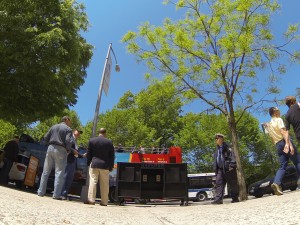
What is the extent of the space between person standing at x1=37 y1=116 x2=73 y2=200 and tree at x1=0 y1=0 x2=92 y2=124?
23.2 ft

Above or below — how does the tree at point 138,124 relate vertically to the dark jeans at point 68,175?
above

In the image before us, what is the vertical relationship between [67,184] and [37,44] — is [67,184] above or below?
below

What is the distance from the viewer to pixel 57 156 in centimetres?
797

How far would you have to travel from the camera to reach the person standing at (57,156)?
7.91 meters

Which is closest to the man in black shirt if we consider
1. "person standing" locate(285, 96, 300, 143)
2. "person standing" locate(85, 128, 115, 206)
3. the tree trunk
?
"person standing" locate(285, 96, 300, 143)

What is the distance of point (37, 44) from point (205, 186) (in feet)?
83.6

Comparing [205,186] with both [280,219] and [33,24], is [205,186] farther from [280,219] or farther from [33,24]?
[280,219]

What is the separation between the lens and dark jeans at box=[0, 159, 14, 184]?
10637mm

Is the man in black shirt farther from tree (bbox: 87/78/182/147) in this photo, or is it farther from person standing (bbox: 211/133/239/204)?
tree (bbox: 87/78/182/147)

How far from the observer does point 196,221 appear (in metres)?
4.96

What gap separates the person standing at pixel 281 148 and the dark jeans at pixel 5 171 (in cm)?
810

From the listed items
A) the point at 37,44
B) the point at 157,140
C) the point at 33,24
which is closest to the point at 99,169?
the point at 37,44

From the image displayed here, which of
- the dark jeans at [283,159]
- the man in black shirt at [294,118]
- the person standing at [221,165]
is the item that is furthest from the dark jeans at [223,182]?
the man in black shirt at [294,118]

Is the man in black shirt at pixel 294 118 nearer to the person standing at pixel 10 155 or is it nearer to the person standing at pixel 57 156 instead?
the person standing at pixel 57 156
